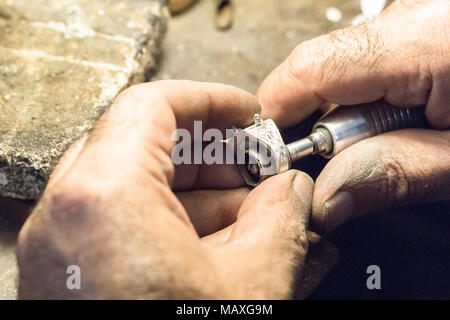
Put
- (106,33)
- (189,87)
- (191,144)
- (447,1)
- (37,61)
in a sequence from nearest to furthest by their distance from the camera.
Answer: (189,87) < (191,144) < (447,1) < (37,61) < (106,33)

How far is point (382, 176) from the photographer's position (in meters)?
1.33

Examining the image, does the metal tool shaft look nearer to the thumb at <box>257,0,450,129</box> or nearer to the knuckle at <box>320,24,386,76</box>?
the thumb at <box>257,0,450,129</box>

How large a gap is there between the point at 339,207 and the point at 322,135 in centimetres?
24

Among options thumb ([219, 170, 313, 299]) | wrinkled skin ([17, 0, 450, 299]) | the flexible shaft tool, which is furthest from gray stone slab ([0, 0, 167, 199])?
thumb ([219, 170, 313, 299])

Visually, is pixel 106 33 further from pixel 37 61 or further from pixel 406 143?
pixel 406 143

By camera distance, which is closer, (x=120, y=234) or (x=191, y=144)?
(x=120, y=234)

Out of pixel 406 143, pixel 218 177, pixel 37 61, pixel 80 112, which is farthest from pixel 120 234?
pixel 37 61

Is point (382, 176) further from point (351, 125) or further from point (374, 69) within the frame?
point (374, 69)

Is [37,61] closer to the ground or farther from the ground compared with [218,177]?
farther from the ground

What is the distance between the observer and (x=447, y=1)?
149cm

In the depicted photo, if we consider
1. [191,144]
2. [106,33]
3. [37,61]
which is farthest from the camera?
[106,33]

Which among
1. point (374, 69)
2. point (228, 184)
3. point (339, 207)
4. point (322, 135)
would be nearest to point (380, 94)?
point (374, 69)

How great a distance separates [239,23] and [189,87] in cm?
168

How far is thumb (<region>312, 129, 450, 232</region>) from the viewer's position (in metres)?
1.30
